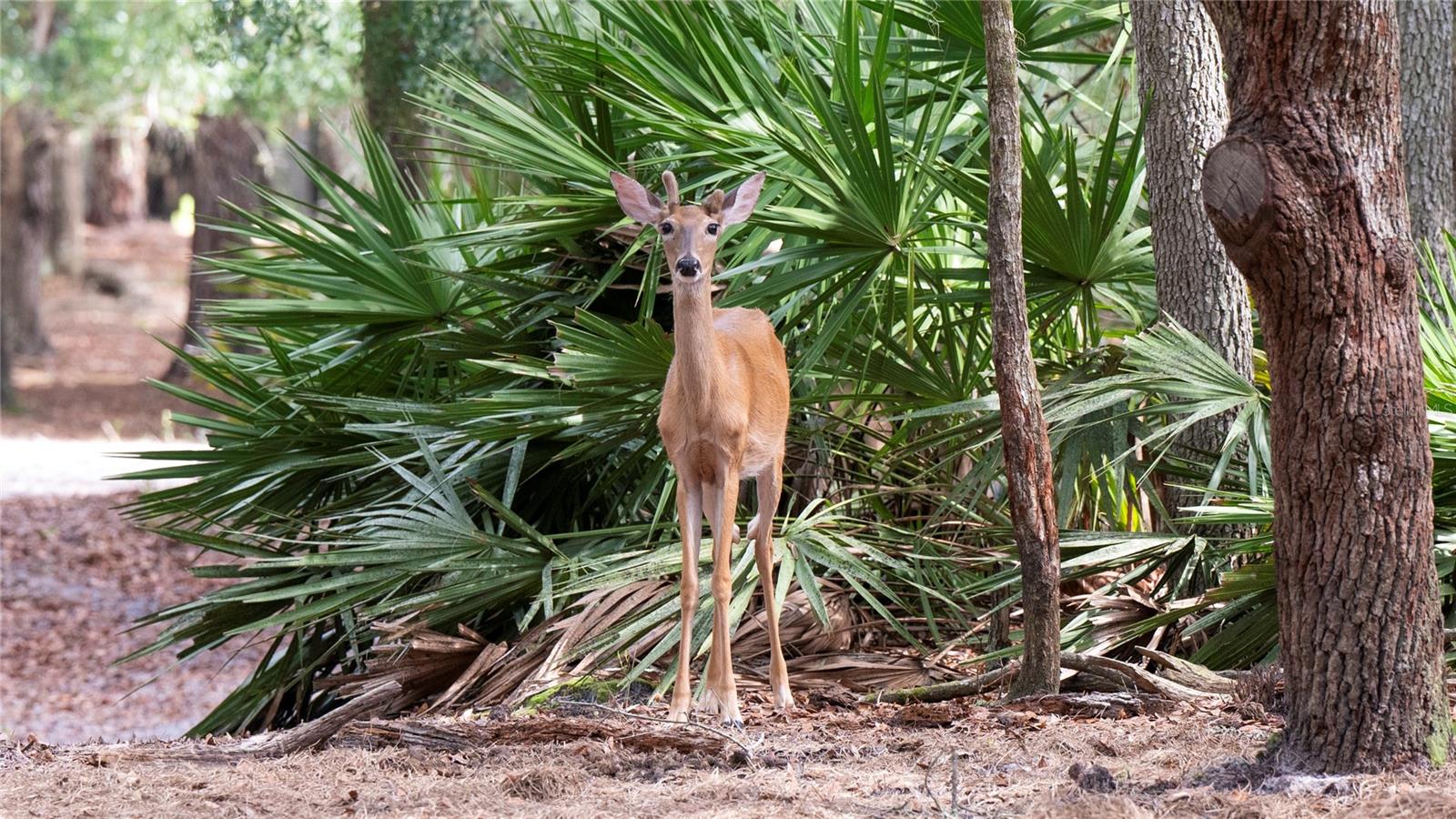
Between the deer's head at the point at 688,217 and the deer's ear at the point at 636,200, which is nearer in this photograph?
the deer's head at the point at 688,217

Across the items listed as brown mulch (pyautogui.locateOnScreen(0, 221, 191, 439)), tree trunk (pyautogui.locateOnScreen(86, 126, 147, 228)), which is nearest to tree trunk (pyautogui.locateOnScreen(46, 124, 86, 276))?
brown mulch (pyautogui.locateOnScreen(0, 221, 191, 439))

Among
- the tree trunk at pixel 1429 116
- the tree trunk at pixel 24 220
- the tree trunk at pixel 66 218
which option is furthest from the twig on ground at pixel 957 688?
the tree trunk at pixel 66 218

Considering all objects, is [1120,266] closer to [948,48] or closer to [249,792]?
[948,48]

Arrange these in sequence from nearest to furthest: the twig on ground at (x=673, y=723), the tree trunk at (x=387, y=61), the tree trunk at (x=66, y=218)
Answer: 1. the twig on ground at (x=673, y=723)
2. the tree trunk at (x=387, y=61)
3. the tree trunk at (x=66, y=218)

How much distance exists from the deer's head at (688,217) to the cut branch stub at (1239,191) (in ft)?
5.25

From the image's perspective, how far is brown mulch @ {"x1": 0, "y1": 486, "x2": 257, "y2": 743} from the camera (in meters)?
11.3

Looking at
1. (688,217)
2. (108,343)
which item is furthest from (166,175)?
(688,217)

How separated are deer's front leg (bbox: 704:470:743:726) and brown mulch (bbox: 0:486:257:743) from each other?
713 cm

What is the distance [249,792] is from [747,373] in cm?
203

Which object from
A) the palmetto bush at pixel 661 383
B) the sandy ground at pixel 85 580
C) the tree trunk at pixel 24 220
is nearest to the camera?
the palmetto bush at pixel 661 383

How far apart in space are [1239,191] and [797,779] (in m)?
1.90

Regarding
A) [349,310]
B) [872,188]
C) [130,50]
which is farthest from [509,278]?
[130,50]

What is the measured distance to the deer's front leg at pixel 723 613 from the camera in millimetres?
4754

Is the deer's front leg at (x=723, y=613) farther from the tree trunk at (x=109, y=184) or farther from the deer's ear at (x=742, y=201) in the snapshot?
the tree trunk at (x=109, y=184)
